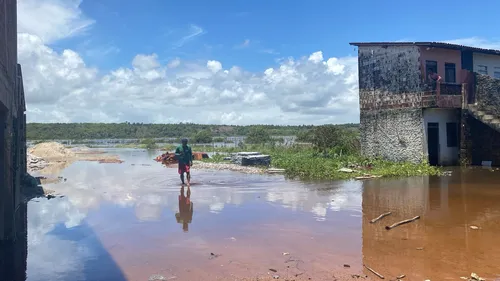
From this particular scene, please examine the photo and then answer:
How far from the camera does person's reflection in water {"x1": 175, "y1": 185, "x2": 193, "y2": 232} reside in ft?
33.8

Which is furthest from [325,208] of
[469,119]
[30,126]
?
[30,126]

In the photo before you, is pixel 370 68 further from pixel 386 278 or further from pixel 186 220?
pixel 386 278

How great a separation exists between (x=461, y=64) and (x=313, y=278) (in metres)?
22.4

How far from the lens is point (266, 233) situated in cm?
906

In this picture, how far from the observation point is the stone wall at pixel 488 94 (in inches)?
856

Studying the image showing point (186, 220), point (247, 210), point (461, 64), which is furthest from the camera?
point (461, 64)

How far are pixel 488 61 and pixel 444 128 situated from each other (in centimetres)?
606

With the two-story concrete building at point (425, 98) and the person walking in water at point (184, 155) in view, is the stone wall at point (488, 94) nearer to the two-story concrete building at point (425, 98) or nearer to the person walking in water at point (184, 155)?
the two-story concrete building at point (425, 98)

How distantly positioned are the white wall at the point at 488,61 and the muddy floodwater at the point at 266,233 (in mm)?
12173

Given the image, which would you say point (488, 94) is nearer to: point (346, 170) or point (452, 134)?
point (452, 134)

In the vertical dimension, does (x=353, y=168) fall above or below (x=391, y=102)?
below

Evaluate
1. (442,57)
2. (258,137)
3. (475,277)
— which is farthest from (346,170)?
(258,137)

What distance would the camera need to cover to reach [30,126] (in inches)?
4547

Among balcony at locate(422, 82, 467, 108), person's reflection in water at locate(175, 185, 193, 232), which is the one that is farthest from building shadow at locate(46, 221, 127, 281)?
balcony at locate(422, 82, 467, 108)
